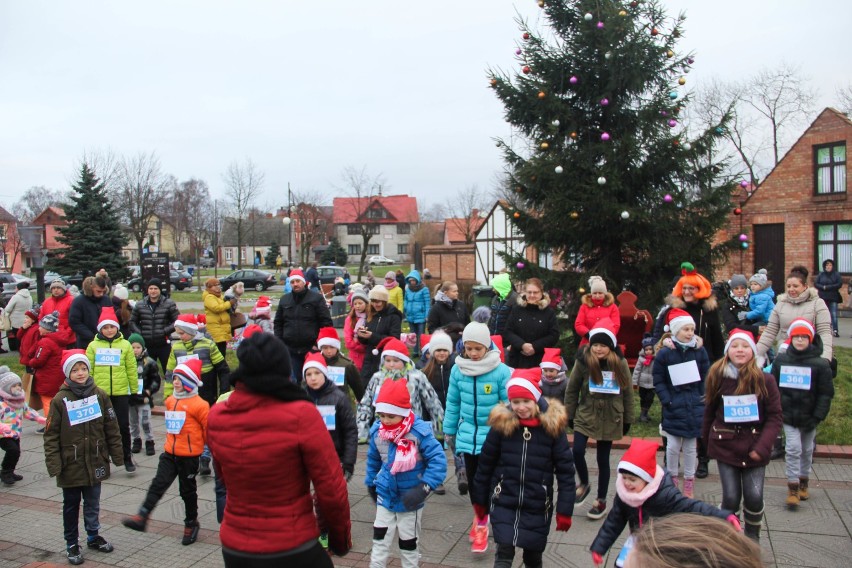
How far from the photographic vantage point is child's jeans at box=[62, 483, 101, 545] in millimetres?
5918

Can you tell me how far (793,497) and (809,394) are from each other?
972 mm

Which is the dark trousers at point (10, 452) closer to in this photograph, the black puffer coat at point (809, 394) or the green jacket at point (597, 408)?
the green jacket at point (597, 408)

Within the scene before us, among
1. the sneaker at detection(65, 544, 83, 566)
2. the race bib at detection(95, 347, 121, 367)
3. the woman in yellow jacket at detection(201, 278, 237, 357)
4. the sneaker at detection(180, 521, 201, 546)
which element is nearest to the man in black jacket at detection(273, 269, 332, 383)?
the woman in yellow jacket at detection(201, 278, 237, 357)

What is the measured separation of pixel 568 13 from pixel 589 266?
4610 millimetres

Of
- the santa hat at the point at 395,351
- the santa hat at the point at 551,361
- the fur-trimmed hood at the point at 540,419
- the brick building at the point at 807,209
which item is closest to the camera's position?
the fur-trimmed hood at the point at 540,419

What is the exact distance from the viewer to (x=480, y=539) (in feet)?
18.0

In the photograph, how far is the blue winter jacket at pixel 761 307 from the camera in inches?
424

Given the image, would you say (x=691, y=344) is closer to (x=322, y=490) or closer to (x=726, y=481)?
(x=726, y=481)

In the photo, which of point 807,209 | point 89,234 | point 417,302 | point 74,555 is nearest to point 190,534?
point 74,555

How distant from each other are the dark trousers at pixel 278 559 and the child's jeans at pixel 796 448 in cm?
496

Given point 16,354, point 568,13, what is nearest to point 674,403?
point 568,13

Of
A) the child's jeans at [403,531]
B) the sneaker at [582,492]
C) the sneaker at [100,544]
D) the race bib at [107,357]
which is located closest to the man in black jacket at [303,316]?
the race bib at [107,357]

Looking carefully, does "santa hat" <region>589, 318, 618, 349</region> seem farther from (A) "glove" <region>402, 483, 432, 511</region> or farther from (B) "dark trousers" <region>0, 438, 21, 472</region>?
(B) "dark trousers" <region>0, 438, 21, 472</region>

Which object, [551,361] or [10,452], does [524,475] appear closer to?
[551,361]
